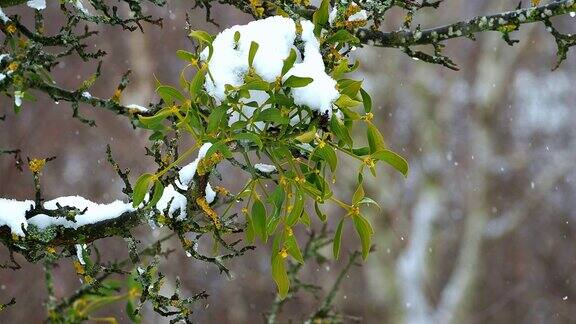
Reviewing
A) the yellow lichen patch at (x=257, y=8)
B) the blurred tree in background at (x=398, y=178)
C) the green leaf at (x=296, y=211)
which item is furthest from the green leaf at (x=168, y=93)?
the blurred tree in background at (x=398, y=178)

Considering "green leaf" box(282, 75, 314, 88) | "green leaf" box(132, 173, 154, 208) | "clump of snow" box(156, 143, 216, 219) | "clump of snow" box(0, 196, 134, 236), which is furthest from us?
"clump of snow" box(0, 196, 134, 236)

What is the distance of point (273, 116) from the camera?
115cm

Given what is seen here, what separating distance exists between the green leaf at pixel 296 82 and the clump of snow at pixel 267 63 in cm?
1

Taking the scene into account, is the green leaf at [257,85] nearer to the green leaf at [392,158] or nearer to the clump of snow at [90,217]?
the green leaf at [392,158]

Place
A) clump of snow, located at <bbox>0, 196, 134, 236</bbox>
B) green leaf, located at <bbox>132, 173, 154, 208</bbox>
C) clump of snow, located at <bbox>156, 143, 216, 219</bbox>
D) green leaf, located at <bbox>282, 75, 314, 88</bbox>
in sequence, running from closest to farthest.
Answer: green leaf, located at <bbox>282, 75, 314, 88</bbox>
green leaf, located at <bbox>132, 173, 154, 208</bbox>
clump of snow, located at <bbox>156, 143, 216, 219</bbox>
clump of snow, located at <bbox>0, 196, 134, 236</bbox>

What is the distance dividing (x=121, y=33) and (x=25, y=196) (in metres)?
1.97

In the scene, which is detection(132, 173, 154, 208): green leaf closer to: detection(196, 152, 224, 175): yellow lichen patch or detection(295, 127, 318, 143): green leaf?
detection(196, 152, 224, 175): yellow lichen patch

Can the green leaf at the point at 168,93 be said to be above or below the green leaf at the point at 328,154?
above

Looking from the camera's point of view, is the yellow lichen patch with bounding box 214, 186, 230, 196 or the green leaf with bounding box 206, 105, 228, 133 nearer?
the green leaf with bounding box 206, 105, 228, 133

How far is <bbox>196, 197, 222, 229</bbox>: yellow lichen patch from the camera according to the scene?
51.1 inches

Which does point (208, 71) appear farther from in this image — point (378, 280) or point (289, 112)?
point (378, 280)

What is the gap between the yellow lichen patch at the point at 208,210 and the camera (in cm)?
130

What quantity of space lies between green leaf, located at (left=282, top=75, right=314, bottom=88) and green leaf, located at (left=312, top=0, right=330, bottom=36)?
0.47 feet

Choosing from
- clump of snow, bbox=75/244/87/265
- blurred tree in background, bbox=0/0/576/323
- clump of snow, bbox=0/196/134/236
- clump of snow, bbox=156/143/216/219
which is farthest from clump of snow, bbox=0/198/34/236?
blurred tree in background, bbox=0/0/576/323
